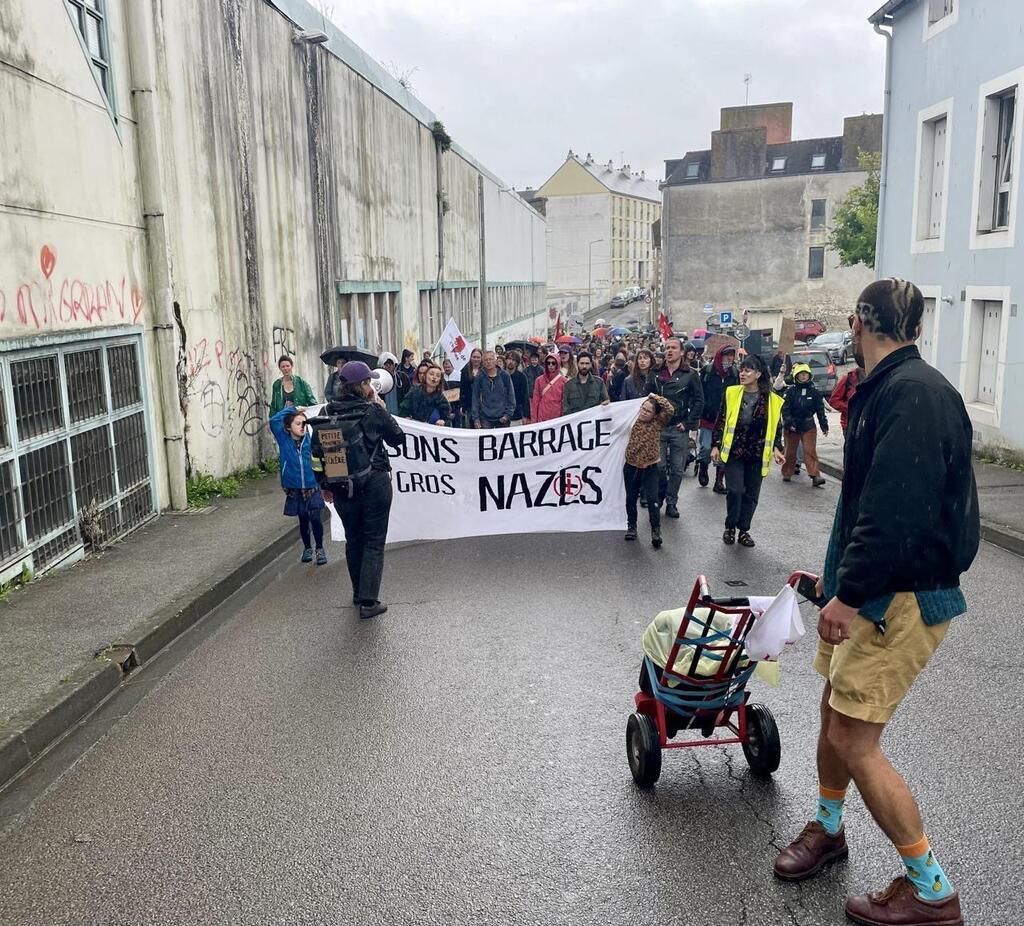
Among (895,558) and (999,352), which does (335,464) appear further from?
(999,352)

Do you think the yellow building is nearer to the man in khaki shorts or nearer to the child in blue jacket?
the child in blue jacket

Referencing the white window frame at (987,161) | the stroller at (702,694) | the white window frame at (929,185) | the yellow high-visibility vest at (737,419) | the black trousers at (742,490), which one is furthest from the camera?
the white window frame at (929,185)

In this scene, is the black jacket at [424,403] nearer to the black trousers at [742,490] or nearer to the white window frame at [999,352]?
the black trousers at [742,490]

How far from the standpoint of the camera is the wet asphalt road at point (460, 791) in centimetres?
368

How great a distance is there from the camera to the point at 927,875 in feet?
10.8

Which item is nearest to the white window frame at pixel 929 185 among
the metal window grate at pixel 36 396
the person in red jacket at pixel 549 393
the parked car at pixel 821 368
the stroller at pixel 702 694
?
the person in red jacket at pixel 549 393

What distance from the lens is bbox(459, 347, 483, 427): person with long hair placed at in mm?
14914

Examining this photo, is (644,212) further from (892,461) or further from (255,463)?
(892,461)

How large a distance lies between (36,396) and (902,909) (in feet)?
24.9

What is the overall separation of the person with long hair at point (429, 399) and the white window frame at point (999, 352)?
833 cm

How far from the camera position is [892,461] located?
10.3ft

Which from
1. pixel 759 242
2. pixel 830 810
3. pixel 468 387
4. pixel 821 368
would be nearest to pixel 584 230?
pixel 759 242

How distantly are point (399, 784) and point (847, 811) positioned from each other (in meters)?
2.03

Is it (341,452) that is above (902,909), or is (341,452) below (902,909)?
above
